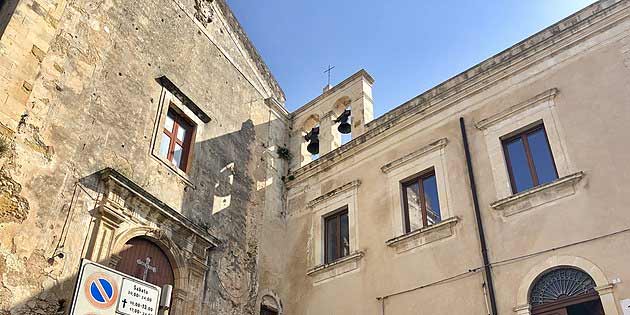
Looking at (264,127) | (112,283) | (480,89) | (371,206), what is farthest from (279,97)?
(112,283)

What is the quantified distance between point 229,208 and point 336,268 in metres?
2.50

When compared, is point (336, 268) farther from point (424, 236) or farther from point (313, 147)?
point (313, 147)

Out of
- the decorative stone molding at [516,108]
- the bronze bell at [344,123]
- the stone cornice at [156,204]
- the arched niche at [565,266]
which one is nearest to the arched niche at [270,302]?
the stone cornice at [156,204]

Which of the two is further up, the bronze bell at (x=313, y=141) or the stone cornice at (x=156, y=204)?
the bronze bell at (x=313, y=141)

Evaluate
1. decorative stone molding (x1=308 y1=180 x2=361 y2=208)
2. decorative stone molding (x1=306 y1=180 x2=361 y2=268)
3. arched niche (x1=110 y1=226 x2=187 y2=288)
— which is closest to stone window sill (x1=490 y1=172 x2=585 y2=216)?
decorative stone molding (x1=306 y1=180 x2=361 y2=268)

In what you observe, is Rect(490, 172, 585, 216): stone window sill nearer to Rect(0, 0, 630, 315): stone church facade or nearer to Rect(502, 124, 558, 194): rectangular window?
Rect(0, 0, 630, 315): stone church facade

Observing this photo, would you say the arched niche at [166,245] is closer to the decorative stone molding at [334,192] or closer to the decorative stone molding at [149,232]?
the decorative stone molding at [149,232]

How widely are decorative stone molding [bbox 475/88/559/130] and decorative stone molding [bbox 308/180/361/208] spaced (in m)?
2.84

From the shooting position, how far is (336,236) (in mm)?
11141

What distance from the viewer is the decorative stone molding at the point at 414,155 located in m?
10.0

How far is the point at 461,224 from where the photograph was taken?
9.04 metres

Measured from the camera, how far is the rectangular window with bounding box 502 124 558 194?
851cm

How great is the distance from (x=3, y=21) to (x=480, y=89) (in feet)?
26.3

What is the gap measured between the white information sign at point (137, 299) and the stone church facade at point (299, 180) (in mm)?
2972
